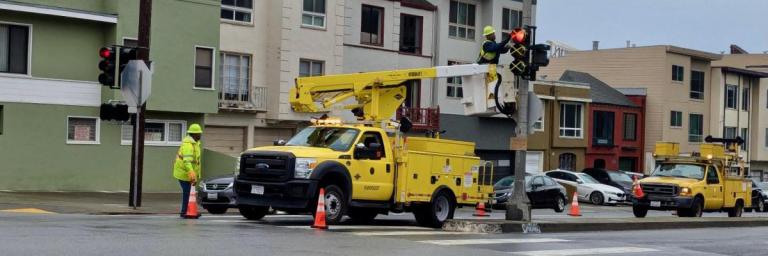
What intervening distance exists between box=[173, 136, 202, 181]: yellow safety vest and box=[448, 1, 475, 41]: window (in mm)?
27497

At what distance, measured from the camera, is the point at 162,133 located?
34.5m

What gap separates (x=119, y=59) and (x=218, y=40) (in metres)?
12.9

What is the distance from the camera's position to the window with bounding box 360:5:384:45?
42438mm

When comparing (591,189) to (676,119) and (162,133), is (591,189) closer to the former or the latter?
(162,133)

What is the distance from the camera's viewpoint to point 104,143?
32.7 meters

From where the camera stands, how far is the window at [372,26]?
4244 centimetres

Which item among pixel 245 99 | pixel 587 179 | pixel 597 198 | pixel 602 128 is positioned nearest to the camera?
pixel 245 99

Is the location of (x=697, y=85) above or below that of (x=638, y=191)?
above

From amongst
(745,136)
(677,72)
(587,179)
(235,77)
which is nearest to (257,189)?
(235,77)

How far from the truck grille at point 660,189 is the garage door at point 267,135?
1357cm

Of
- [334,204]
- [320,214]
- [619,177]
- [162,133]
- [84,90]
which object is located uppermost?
[84,90]

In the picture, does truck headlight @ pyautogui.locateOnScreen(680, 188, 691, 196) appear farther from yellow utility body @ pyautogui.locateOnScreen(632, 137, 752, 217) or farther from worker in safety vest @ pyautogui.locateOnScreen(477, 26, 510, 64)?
worker in safety vest @ pyautogui.locateOnScreen(477, 26, 510, 64)

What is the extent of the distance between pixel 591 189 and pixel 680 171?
1163 cm

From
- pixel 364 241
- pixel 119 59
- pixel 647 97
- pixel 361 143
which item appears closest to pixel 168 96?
pixel 119 59
